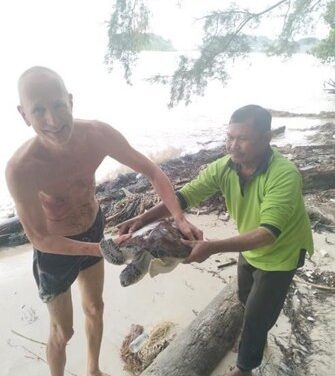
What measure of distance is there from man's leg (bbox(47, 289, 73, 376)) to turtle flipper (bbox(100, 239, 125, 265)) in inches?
27.8

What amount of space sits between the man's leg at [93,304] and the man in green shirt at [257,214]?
546 mm

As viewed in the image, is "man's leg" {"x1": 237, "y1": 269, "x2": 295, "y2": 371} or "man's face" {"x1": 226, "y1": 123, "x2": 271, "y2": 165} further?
"man's leg" {"x1": 237, "y1": 269, "x2": 295, "y2": 371}

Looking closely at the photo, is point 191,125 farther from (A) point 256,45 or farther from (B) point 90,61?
(B) point 90,61

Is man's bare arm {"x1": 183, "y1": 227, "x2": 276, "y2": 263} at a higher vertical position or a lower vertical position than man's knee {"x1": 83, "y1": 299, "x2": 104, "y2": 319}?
higher

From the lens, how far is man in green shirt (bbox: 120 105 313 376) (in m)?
1.95

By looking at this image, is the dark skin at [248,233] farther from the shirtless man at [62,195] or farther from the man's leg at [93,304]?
the man's leg at [93,304]

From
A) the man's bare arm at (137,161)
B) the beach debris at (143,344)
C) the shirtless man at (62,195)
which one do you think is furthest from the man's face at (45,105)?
the beach debris at (143,344)

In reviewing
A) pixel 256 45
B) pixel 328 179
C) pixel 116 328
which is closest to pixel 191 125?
pixel 256 45

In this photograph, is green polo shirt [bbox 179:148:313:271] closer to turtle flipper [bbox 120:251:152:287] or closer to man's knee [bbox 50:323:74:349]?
turtle flipper [bbox 120:251:152:287]

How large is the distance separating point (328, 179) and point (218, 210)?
2122 millimetres

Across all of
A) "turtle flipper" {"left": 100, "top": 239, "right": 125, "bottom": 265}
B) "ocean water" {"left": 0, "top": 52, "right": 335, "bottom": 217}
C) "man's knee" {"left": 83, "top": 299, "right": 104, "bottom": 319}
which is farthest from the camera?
"ocean water" {"left": 0, "top": 52, "right": 335, "bottom": 217}

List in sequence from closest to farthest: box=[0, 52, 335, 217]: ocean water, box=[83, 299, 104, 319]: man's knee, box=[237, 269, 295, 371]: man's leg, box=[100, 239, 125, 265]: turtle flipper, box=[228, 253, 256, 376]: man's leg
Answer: box=[100, 239, 125, 265]: turtle flipper
box=[237, 269, 295, 371]: man's leg
box=[228, 253, 256, 376]: man's leg
box=[83, 299, 104, 319]: man's knee
box=[0, 52, 335, 217]: ocean water

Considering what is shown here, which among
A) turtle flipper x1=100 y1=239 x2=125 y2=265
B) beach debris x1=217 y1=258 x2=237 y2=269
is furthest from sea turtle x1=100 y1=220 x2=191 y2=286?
beach debris x1=217 y1=258 x2=237 y2=269

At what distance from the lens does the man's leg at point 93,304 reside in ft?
8.55
